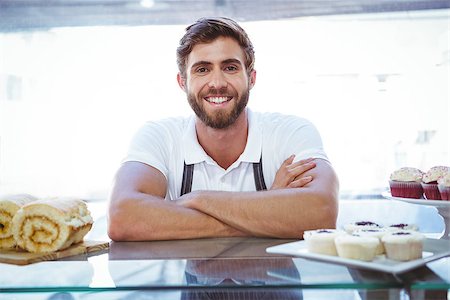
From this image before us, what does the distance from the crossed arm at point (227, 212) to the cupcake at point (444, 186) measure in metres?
0.30

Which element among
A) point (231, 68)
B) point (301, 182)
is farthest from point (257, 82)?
point (301, 182)

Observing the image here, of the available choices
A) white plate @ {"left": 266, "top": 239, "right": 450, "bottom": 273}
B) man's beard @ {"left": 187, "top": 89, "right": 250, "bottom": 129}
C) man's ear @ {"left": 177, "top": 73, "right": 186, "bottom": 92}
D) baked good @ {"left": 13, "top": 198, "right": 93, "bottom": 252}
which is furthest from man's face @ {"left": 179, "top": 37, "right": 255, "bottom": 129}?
white plate @ {"left": 266, "top": 239, "right": 450, "bottom": 273}

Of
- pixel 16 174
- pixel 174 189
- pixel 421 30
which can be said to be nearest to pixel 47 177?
pixel 16 174

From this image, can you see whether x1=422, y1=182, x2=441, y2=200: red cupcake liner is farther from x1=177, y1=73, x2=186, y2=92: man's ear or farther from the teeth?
x1=177, y1=73, x2=186, y2=92: man's ear

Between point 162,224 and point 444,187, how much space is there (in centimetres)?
82

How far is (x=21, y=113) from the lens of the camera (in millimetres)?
3627

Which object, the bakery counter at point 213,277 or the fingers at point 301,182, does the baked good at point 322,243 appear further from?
the fingers at point 301,182

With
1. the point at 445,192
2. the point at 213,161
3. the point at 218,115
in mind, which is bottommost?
the point at 445,192

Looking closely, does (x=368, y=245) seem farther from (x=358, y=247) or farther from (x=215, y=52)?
(x=215, y=52)

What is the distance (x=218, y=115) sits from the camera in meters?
1.96

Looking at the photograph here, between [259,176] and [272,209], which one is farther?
[259,176]

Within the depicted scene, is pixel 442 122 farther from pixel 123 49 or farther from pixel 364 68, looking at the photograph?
pixel 123 49

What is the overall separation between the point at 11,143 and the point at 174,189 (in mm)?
2071

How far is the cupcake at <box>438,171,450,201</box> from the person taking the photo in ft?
5.15
